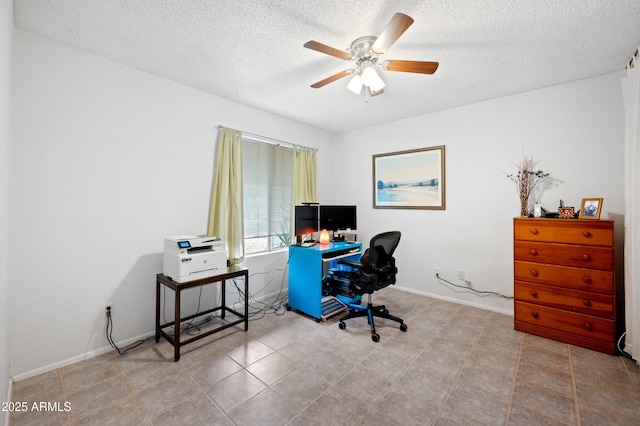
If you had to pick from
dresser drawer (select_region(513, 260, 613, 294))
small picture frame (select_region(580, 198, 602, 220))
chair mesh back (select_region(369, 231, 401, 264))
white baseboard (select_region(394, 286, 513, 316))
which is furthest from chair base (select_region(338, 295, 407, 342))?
small picture frame (select_region(580, 198, 602, 220))

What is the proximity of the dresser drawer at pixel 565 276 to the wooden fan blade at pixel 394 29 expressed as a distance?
2510 mm

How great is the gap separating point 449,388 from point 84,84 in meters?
3.74

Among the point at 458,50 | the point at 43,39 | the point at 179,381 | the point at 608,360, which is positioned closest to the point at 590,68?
the point at 458,50

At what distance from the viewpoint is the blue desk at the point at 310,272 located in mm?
2854

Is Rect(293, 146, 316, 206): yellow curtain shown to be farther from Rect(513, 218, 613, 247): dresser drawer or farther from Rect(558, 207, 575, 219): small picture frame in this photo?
Rect(558, 207, 575, 219): small picture frame

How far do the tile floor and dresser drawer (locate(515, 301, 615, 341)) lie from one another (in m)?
0.16

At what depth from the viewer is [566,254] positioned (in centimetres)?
238

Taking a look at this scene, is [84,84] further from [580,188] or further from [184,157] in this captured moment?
[580,188]

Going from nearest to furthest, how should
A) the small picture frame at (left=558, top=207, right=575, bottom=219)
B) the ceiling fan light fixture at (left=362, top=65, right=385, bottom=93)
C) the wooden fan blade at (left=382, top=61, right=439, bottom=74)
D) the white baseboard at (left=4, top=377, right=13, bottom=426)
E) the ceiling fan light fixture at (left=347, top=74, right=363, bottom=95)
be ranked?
1. the white baseboard at (left=4, top=377, right=13, bottom=426)
2. the wooden fan blade at (left=382, top=61, right=439, bottom=74)
3. the ceiling fan light fixture at (left=362, top=65, right=385, bottom=93)
4. the ceiling fan light fixture at (left=347, top=74, right=363, bottom=95)
5. the small picture frame at (left=558, top=207, right=575, bottom=219)

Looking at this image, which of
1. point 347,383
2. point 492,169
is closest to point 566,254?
point 492,169

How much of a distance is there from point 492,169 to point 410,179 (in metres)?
1.01

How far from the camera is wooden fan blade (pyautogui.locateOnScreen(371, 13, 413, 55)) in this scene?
1410mm

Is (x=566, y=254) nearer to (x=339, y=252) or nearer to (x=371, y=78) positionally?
(x=339, y=252)

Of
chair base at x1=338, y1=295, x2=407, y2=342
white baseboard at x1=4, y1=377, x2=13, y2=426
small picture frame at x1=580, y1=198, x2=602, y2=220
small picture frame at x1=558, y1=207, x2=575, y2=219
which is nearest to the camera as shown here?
white baseboard at x1=4, y1=377, x2=13, y2=426
